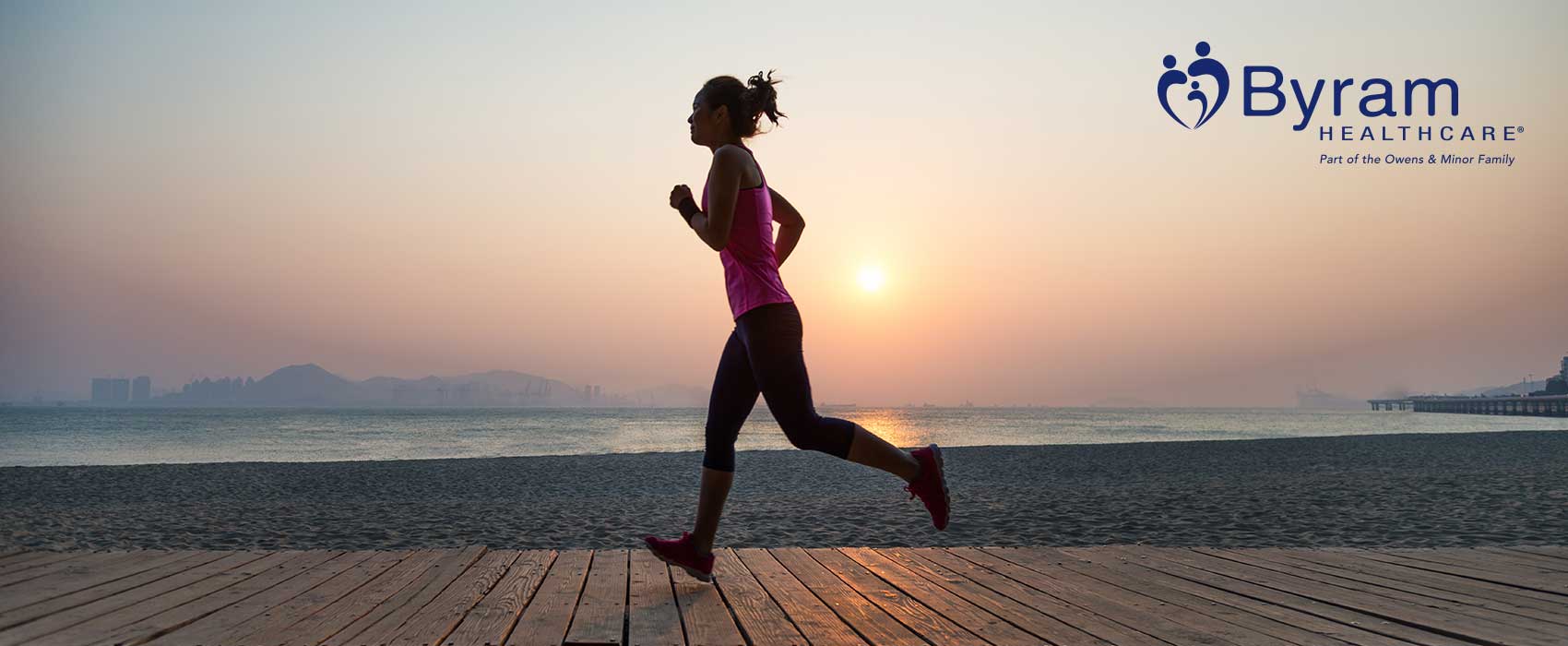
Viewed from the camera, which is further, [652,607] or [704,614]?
[652,607]

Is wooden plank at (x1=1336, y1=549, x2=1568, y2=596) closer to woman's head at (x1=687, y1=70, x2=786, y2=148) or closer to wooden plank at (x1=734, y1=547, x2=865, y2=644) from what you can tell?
wooden plank at (x1=734, y1=547, x2=865, y2=644)

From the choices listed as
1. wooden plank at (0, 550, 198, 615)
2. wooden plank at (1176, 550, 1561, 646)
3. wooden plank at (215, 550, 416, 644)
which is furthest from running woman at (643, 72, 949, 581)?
wooden plank at (0, 550, 198, 615)

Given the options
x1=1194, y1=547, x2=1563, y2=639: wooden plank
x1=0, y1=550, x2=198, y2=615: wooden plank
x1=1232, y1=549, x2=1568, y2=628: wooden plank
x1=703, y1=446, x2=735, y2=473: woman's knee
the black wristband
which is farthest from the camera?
x1=703, y1=446, x2=735, y2=473: woman's knee

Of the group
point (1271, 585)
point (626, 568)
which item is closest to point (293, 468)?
point (626, 568)

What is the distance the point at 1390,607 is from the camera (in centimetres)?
331

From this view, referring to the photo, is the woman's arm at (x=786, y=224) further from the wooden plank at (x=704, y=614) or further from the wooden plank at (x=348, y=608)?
the wooden plank at (x=348, y=608)

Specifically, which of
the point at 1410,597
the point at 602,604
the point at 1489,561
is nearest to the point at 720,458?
the point at 602,604

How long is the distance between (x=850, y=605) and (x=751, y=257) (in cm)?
126

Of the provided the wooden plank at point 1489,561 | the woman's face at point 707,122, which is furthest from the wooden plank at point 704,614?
the wooden plank at point 1489,561

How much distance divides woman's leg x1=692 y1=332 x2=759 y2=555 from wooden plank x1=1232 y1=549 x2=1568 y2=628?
2360 millimetres

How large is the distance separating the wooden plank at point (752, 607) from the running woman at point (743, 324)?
6.3 inches

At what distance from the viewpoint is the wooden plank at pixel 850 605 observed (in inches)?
114

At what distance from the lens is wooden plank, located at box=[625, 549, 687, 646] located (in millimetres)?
2875

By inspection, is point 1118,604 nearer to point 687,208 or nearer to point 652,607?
point 652,607
